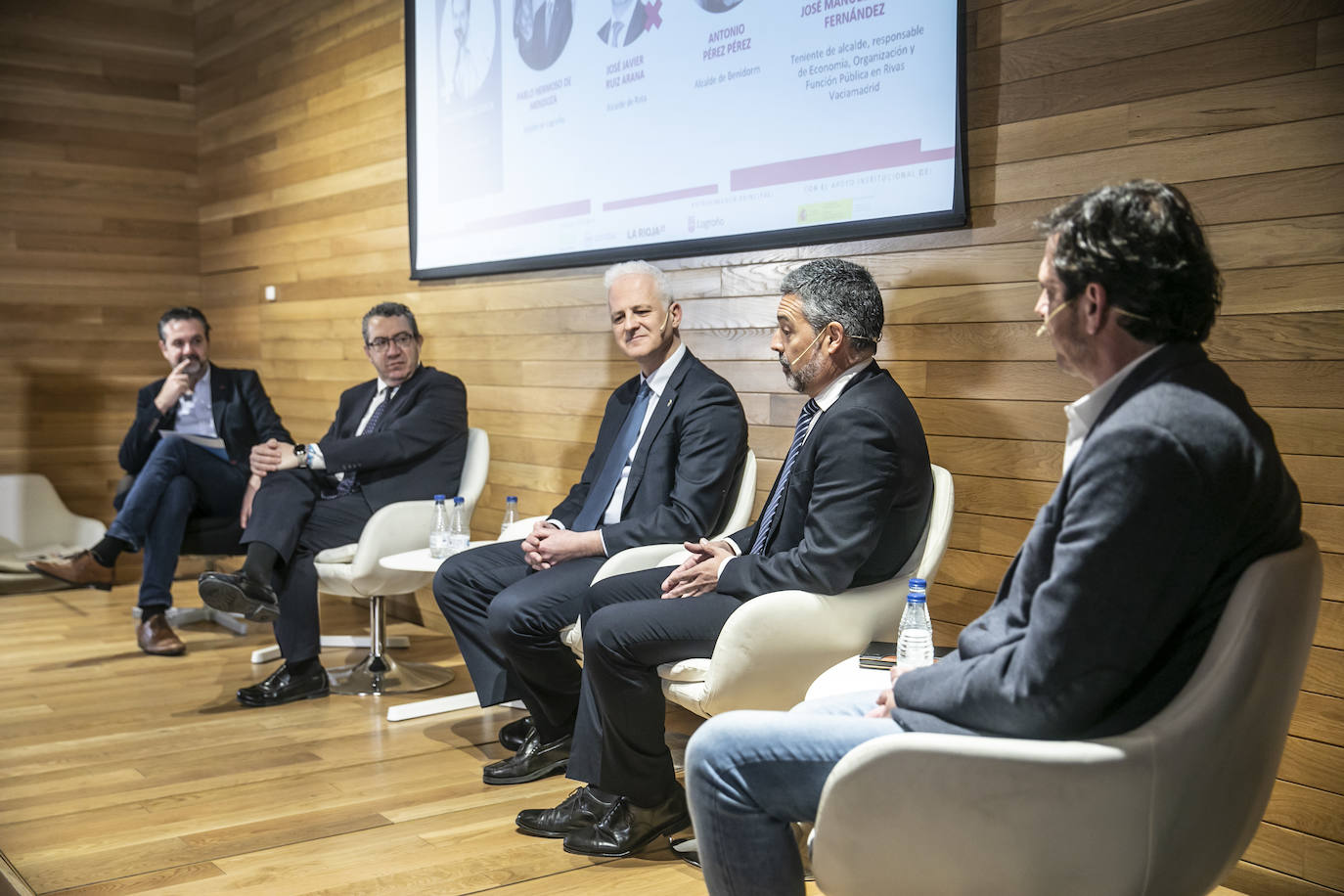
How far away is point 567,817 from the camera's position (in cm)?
276

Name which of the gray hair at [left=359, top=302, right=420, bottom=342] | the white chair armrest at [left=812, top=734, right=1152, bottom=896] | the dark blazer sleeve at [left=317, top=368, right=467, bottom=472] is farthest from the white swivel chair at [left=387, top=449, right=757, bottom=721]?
the white chair armrest at [left=812, top=734, right=1152, bottom=896]

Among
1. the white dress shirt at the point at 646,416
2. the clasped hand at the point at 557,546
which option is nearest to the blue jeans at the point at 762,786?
the clasped hand at the point at 557,546

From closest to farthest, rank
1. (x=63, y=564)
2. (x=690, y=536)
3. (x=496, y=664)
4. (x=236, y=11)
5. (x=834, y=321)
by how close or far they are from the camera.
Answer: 1. (x=834, y=321)
2. (x=690, y=536)
3. (x=496, y=664)
4. (x=63, y=564)
5. (x=236, y=11)

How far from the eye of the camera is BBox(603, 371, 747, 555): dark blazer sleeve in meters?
3.08

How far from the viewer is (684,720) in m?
3.67

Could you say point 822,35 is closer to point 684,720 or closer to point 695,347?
point 695,347

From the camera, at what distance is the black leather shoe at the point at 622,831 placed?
104 inches

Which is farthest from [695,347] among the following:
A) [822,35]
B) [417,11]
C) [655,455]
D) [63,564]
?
[63,564]

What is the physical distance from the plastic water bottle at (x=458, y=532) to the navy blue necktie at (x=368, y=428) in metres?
0.43

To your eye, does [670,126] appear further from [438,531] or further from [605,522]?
[438,531]

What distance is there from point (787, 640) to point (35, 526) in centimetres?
514

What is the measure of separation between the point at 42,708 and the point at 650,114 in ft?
8.77

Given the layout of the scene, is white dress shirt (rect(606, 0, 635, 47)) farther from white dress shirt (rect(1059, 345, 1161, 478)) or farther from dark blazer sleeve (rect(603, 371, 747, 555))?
white dress shirt (rect(1059, 345, 1161, 478))

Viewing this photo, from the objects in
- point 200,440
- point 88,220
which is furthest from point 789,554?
point 88,220
